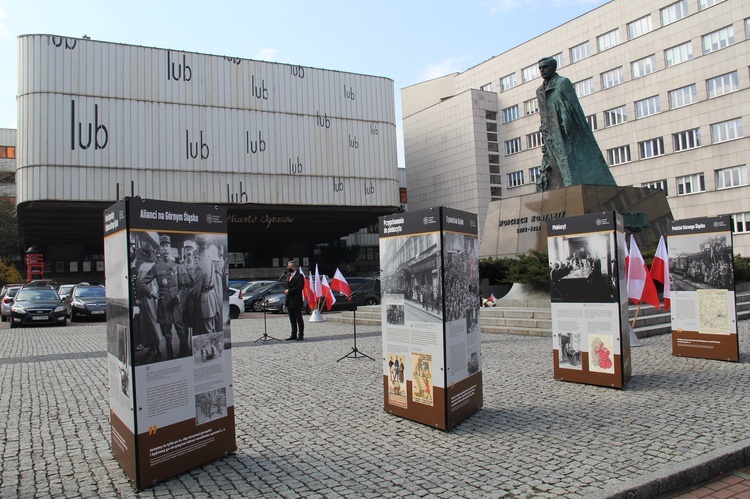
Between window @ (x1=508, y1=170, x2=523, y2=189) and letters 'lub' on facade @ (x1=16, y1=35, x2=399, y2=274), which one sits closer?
letters 'lub' on facade @ (x1=16, y1=35, x2=399, y2=274)

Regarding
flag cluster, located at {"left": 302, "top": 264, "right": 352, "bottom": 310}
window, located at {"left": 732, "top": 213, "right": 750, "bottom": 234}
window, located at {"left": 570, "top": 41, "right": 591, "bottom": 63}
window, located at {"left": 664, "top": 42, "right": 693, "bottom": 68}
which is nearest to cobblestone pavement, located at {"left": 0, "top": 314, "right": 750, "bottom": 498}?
flag cluster, located at {"left": 302, "top": 264, "right": 352, "bottom": 310}

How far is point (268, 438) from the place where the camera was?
5.67 m

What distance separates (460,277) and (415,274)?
1.52 feet

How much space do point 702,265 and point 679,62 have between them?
3916cm

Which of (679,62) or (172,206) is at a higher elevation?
(679,62)

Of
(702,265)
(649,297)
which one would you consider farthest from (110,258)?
(702,265)

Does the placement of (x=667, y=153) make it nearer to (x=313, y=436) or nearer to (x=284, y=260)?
(x=284, y=260)

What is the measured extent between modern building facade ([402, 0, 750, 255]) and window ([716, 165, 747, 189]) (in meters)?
0.07

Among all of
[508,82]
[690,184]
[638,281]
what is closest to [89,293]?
[638,281]

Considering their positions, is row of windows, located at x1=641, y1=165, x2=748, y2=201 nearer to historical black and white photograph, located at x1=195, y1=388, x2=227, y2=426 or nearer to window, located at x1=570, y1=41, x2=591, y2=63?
window, located at x1=570, y1=41, x2=591, y2=63

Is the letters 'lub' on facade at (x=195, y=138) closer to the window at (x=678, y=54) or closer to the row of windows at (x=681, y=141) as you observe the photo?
the row of windows at (x=681, y=141)

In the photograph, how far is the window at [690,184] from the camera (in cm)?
4148

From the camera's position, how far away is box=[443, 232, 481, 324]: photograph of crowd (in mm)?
5789

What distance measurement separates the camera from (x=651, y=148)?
44.7 metres
